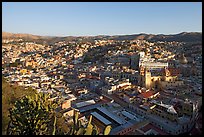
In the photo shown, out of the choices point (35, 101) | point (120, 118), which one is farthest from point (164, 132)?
point (35, 101)

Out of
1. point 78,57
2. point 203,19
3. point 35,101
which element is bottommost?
point 78,57

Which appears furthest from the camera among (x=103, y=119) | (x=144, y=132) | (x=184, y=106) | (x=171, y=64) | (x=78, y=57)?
(x=78, y=57)

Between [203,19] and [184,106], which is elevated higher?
[203,19]

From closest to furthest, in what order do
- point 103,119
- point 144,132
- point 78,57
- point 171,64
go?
1. point 144,132
2. point 103,119
3. point 171,64
4. point 78,57

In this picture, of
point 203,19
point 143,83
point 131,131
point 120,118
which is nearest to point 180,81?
point 143,83

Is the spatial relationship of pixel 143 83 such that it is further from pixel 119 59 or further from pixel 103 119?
pixel 119 59

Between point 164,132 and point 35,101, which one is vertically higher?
point 35,101

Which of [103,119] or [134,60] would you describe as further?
[134,60]

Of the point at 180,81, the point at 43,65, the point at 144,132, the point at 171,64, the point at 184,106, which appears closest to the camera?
the point at 144,132

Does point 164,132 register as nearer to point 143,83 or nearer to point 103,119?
point 103,119
